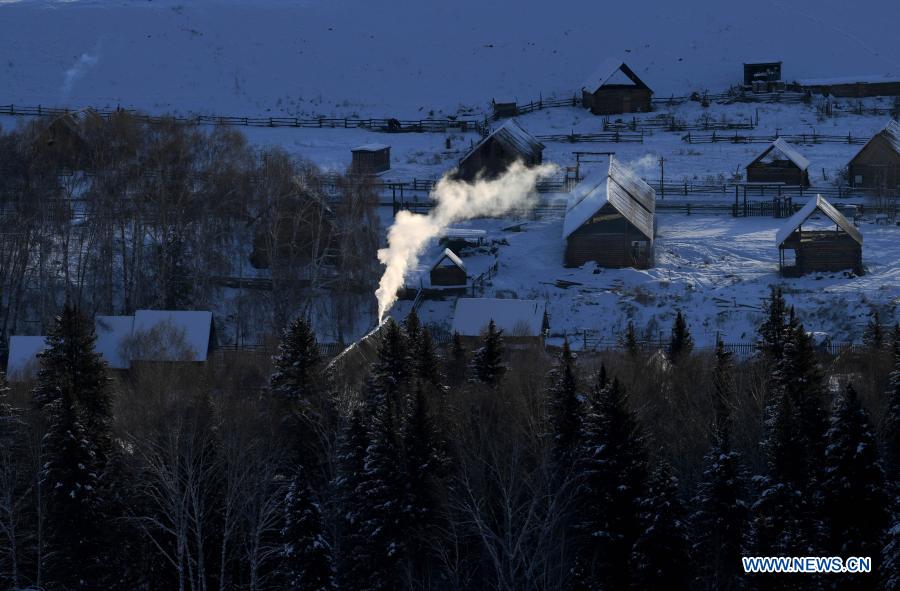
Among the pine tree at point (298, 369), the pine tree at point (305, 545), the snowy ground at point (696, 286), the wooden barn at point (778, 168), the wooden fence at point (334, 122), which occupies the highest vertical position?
the wooden fence at point (334, 122)

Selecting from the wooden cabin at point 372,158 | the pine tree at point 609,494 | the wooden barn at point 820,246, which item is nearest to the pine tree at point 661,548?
the pine tree at point 609,494

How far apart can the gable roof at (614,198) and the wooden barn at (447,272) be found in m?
4.44

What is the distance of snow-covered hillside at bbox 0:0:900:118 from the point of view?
85.1m

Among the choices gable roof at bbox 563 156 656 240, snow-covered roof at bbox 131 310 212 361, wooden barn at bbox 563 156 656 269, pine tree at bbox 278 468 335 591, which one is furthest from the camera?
gable roof at bbox 563 156 656 240

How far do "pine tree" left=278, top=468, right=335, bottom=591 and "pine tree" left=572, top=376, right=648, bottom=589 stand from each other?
556 centimetres

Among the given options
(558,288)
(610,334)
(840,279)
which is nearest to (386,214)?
(558,288)

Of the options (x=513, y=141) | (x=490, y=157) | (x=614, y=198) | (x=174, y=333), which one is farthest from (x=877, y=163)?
(x=174, y=333)

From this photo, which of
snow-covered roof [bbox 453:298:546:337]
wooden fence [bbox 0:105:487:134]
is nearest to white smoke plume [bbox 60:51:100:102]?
wooden fence [bbox 0:105:487:134]

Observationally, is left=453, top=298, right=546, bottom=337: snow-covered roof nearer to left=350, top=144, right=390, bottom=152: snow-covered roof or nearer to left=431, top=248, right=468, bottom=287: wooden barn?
left=431, top=248, right=468, bottom=287: wooden barn

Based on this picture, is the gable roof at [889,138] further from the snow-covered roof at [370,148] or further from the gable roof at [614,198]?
the snow-covered roof at [370,148]

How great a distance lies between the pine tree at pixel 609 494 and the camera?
3425cm

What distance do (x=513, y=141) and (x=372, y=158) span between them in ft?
21.8

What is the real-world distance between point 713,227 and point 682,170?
26.3 ft

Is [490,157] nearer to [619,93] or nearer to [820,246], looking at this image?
[820,246]
